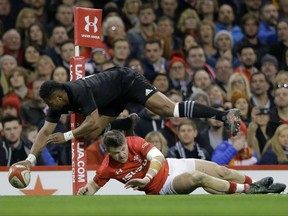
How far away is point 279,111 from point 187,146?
1747 mm

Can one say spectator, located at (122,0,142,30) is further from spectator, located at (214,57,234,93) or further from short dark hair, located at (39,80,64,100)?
short dark hair, located at (39,80,64,100)

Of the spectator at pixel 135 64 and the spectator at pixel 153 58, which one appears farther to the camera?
the spectator at pixel 153 58

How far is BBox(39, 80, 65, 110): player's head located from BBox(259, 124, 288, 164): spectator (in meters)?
3.67

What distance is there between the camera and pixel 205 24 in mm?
19516

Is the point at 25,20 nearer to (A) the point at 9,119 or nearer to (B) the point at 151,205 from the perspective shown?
(A) the point at 9,119

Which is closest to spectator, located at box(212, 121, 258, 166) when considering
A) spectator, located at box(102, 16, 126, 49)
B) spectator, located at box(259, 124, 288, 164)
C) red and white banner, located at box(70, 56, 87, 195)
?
spectator, located at box(259, 124, 288, 164)

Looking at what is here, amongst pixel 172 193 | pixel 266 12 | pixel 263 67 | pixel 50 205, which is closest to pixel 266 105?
pixel 263 67

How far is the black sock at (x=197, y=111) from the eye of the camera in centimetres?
1391

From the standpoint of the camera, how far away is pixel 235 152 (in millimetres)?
15875

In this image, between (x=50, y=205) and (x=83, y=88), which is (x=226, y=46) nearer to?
(x=83, y=88)

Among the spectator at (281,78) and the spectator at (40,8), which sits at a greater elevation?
the spectator at (40,8)

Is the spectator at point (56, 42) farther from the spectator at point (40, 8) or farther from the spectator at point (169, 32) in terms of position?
the spectator at point (169, 32)

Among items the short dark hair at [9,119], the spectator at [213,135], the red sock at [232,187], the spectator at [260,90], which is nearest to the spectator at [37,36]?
the short dark hair at [9,119]

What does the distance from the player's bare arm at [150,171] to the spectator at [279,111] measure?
3.98 meters
